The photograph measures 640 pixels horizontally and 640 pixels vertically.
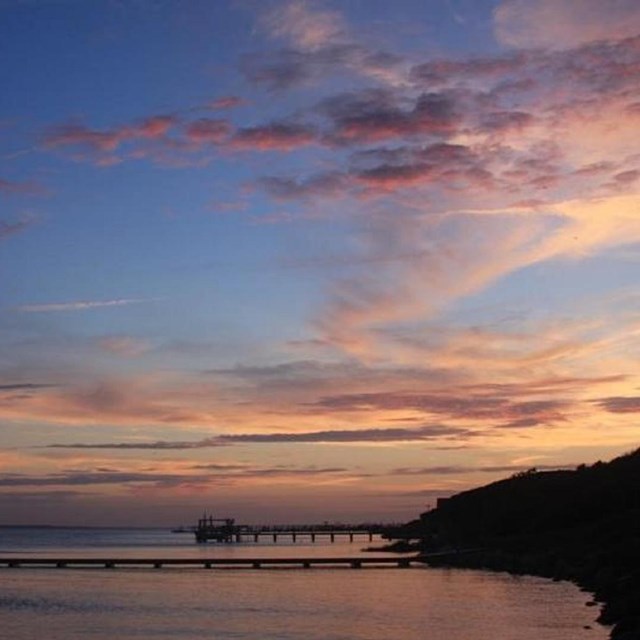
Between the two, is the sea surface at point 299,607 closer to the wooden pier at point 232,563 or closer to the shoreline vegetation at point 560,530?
the shoreline vegetation at point 560,530

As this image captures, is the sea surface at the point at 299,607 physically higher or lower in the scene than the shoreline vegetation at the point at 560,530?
lower

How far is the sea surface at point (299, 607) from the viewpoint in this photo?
49.6m

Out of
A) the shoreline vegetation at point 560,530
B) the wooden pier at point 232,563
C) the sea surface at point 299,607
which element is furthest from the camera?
the wooden pier at point 232,563

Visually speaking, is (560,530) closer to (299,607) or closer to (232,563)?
(232,563)

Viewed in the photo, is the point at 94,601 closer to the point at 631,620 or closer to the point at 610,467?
the point at 631,620

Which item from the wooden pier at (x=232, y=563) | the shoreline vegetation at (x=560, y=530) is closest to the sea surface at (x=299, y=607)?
the shoreline vegetation at (x=560, y=530)

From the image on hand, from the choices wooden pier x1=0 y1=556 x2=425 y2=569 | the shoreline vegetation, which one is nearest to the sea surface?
the shoreline vegetation

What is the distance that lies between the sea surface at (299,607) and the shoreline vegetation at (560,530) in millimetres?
2265

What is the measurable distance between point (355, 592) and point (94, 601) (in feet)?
56.3

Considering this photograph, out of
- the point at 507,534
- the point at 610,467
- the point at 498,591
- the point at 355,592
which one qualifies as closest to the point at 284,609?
the point at 355,592

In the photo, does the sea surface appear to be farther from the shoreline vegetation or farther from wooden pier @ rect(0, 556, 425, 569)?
wooden pier @ rect(0, 556, 425, 569)

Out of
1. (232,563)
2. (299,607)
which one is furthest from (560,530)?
(299,607)

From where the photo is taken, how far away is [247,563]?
334ft

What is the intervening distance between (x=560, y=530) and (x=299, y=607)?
46365mm
